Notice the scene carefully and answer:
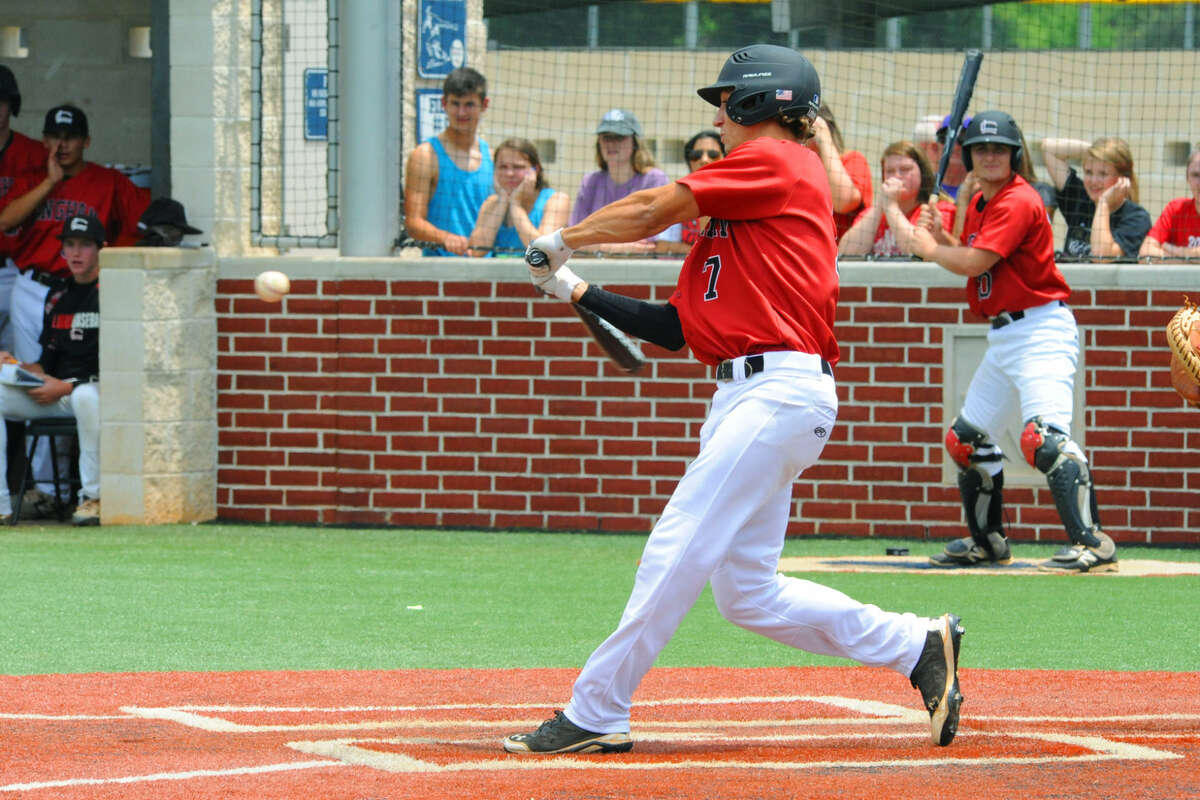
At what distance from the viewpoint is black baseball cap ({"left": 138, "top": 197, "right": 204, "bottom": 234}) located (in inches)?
400

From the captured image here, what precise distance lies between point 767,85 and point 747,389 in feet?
2.69

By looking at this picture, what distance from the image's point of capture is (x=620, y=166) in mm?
10242

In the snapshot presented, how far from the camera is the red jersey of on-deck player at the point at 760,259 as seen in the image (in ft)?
15.1

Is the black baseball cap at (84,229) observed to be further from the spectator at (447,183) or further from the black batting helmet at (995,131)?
the black batting helmet at (995,131)

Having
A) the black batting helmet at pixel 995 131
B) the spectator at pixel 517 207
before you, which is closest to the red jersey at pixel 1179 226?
the black batting helmet at pixel 995 131

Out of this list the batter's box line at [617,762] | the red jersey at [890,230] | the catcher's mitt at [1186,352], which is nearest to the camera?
the batter's box line at [617,762]

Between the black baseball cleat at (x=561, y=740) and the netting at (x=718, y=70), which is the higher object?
the netting at (x=718, y=70)

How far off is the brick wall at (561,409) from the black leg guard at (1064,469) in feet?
5.18

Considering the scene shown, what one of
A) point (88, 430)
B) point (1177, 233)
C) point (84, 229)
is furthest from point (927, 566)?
point (84, 229)

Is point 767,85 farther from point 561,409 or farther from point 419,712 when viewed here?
point 561,409

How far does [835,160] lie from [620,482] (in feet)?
7.16

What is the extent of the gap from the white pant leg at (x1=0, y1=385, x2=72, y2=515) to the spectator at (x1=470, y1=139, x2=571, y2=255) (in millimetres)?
2555

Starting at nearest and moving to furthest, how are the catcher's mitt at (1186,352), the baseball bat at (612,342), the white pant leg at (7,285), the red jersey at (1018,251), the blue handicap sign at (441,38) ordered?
the catcher's mitt at (1186,352) < the baseball bat at (612,342) < the red jersey at (1018,251) < the white pant leg at (7,285) < the blue handicap sign at (441,38)

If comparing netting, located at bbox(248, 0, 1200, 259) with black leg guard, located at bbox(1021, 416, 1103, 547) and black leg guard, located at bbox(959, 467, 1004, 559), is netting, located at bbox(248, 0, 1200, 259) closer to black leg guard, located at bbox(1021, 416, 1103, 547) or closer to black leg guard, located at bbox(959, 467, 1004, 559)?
black leg guard, located at bbox(959, 467, 1004, 559)
